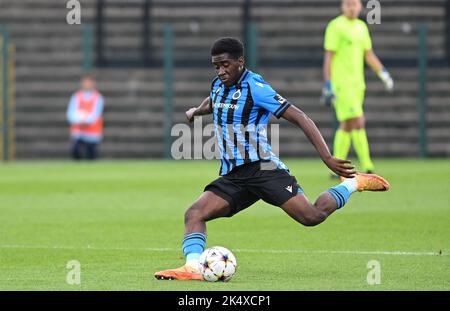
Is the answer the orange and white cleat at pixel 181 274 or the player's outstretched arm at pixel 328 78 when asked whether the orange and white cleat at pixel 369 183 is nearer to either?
the orange and white cleat at pixel 181 274

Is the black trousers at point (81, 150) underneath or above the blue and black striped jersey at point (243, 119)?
underneath

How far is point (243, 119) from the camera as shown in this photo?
8.95 meters

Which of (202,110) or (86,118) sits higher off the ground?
(202,110)

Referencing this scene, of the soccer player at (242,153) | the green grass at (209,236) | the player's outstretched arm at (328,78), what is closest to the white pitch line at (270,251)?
the green grass at (209,236)

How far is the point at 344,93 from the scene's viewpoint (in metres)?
17.7

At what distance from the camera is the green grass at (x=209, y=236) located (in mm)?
8508

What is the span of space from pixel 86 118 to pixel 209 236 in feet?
46.7

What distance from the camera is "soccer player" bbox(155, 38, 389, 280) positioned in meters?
8.77

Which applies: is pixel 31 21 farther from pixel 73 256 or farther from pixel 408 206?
pixel 73 256

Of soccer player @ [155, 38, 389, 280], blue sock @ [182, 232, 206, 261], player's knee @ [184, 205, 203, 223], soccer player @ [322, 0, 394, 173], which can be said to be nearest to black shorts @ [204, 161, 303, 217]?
soccer player @ [155, 38, 389, 280]

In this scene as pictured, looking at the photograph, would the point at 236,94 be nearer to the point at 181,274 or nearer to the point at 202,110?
the point at 202,110

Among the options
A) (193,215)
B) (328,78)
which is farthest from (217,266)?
(328,78)

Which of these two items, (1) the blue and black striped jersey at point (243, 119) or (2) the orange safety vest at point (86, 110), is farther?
(2) the orange safety vest at point (86, 110)

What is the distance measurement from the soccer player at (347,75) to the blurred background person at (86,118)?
8942 millimetres
